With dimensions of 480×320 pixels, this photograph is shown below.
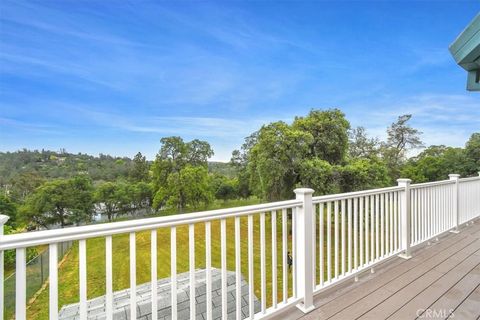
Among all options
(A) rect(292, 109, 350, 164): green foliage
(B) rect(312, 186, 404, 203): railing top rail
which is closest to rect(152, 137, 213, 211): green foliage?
(A) rect(292, 109, 350, 164): green foliage

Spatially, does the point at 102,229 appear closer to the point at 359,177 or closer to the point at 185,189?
the point at 359,177

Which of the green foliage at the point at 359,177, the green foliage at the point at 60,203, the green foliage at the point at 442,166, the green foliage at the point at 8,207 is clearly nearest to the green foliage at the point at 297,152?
the green foliage at the point at 359,177

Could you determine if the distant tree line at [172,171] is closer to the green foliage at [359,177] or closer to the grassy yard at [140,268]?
the green foliage at [359,177]

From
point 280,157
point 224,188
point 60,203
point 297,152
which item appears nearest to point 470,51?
point 280,157

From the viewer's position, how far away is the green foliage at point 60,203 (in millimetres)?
21781

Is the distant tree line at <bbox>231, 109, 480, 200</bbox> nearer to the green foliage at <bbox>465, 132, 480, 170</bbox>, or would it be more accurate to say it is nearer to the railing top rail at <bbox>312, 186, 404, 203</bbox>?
the railing top rail at <bbox>312, 186, 404, 203</bbox>

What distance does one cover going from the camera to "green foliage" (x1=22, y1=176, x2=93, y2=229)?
858 inches

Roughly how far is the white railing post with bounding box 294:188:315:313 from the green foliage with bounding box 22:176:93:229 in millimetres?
25764

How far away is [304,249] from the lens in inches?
85.7

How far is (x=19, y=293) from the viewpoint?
1.09m

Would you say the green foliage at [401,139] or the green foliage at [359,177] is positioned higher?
the green foliage at [401,139]

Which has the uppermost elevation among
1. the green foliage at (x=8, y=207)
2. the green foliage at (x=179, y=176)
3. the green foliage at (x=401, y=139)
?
the green foliage at (x=401, y=139)

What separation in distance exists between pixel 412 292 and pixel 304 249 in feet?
3.62

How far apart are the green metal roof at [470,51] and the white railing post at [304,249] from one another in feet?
4.51
